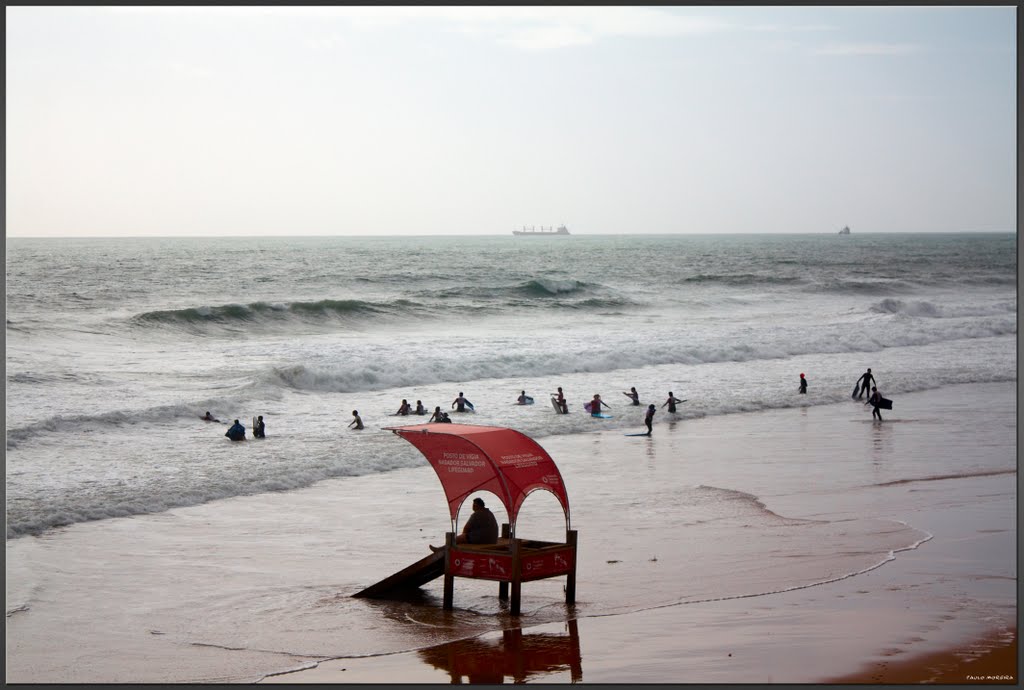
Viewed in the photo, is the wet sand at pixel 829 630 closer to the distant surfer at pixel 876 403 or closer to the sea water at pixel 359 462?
the sea water at pixel 359 462

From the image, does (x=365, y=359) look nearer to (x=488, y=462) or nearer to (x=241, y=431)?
(x=241, y=431)

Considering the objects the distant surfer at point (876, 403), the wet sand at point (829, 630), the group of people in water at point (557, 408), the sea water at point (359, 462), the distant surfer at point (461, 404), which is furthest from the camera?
the distant surfer at point (461, 404)

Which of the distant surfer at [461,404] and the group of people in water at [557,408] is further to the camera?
the distant surfer at [461,404]

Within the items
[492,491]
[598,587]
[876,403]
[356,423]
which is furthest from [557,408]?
[492,491]

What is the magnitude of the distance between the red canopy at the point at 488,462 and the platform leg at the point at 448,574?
37cm

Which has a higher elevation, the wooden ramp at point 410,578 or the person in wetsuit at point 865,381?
the person in wetsuit at point 865,381

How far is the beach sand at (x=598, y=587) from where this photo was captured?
9.73m

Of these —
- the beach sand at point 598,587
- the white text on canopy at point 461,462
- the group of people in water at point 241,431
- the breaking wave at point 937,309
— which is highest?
the breaking wave at point 937,309

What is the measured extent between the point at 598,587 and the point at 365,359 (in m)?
26.4

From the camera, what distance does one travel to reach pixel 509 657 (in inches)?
391

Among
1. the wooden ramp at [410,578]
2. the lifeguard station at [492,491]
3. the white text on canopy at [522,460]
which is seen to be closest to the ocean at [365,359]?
the wooden ramp at [410,578]

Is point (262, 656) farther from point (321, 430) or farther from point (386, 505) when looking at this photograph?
point (321, 430)

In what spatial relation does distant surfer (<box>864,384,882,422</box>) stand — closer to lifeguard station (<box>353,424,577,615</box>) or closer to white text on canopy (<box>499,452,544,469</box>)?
lifeguard station (<box>353,424,577,615</box>)

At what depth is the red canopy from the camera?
11.3 meters
